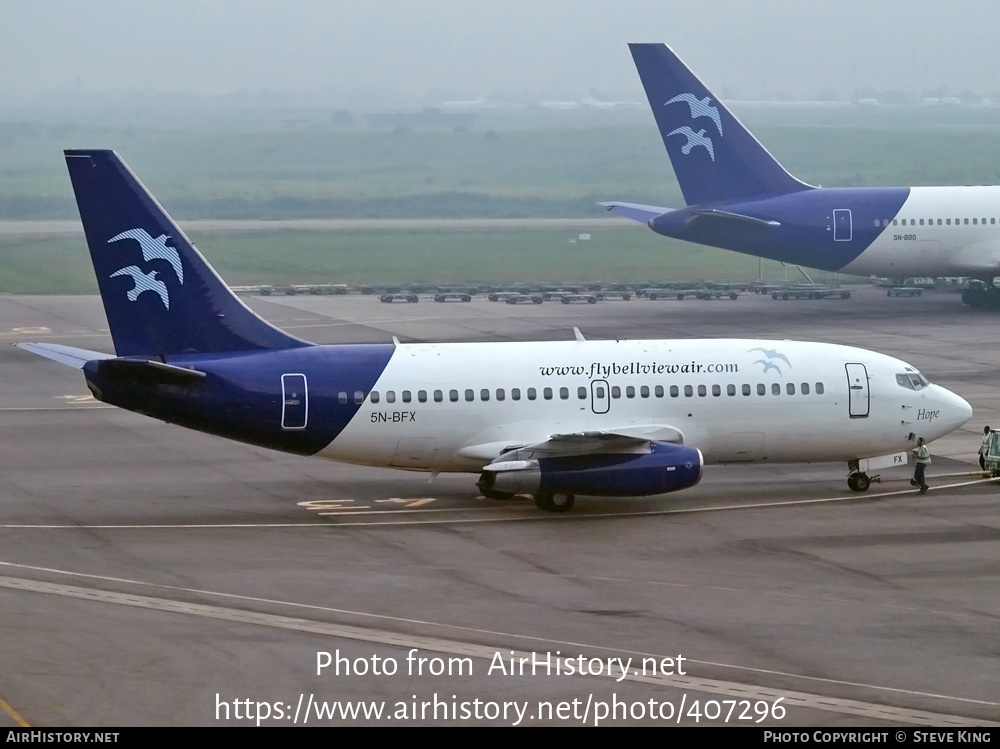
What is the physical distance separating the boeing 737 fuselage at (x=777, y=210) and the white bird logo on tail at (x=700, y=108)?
0.05 meters

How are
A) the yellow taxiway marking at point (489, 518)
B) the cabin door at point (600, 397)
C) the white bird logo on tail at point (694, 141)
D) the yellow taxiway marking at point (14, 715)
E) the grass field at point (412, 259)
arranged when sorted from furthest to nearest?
the grass field at point (412, 259)
the white bird logo on tail at point (694, 141)
the cabin door at point (600, 397)
the yellow taxiway marking at point (489, 518)
the yellow taxiway marking at point (14, 715)

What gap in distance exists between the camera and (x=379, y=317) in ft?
239

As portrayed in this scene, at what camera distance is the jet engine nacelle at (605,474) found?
112ft

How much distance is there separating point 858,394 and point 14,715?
2209cm

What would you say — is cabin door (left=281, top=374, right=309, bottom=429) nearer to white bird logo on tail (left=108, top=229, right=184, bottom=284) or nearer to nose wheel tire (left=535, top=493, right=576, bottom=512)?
white bird logo on tail (left=108, top=229, right=184, bottom=284)

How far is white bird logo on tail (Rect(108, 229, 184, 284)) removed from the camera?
3459 centimetres

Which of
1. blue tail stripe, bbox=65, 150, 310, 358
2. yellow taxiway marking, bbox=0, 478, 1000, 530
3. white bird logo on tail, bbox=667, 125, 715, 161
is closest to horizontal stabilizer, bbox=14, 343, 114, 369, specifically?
blue tail stripe, bbox=65, 150, 310, 358

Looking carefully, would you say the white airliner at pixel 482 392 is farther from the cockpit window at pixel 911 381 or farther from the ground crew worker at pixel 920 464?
the ground crew worker at pixel 920 464

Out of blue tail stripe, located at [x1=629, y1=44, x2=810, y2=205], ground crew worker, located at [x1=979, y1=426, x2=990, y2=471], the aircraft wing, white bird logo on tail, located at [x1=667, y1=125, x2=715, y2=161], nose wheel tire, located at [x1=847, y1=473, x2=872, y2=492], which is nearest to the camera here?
nose wheel tire, located at [x1=847, y1=473, x2=872, y2=492]

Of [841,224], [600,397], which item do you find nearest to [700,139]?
[841,224]

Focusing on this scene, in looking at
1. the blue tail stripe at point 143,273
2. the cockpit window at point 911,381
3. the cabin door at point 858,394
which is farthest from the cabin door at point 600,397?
the blue tail stripe at point 143,273

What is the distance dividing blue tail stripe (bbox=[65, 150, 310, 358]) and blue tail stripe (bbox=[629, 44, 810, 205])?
40.0 m

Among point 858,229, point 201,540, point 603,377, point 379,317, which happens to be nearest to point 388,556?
point 201,540

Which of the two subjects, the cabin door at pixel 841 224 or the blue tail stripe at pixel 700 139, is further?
the cabin door at pixel 841 224
